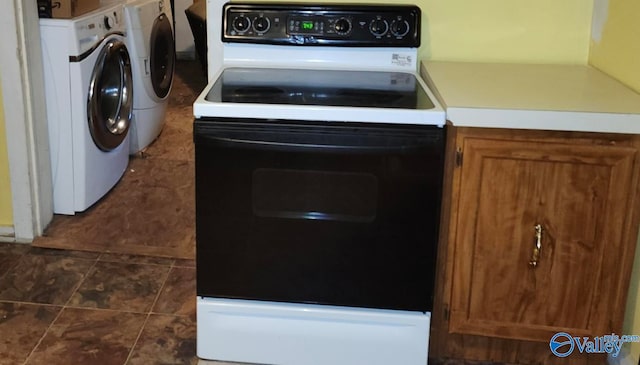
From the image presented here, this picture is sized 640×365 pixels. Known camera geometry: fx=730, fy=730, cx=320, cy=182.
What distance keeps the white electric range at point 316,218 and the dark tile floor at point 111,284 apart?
0.27 metres

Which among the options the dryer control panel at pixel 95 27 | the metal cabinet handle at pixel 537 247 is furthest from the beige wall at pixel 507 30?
the dryer control panel at pixel 95 27

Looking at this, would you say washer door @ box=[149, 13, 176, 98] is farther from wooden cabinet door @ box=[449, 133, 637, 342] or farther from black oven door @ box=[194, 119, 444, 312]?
wooden cabinet door @ box=[449, 133, 637, 342]

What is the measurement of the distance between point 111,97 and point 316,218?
1.98m

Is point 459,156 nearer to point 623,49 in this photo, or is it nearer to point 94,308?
point 623,49

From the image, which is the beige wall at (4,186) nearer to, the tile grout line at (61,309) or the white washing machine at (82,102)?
the white washing machine at (82,102)

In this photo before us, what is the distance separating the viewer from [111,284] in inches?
108

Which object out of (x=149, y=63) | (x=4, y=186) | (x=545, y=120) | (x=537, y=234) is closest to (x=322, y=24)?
(x=545, y=120)

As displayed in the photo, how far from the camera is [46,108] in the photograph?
3154mm

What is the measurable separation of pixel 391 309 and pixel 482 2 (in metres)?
1.10

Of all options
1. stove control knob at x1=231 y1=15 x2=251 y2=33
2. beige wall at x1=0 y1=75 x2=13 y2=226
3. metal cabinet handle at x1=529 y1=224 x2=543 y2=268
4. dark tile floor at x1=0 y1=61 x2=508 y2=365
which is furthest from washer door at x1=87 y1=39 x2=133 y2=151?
metal cabinet handle at x1=529 y1=224 x2=543 y2=268

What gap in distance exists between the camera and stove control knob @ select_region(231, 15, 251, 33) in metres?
2.45

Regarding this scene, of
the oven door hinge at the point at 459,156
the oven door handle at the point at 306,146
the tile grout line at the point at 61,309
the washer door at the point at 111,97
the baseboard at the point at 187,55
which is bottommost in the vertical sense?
the baseboard at the point at 187,55

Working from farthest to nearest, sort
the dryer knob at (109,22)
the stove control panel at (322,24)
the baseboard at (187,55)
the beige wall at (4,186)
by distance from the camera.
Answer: the baseboard at (187,55) < the dryer knob at (109,22) < the beige wall at (4,186) < the stove control panel at (322,24)

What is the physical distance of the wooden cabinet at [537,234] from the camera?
77.7 inches
